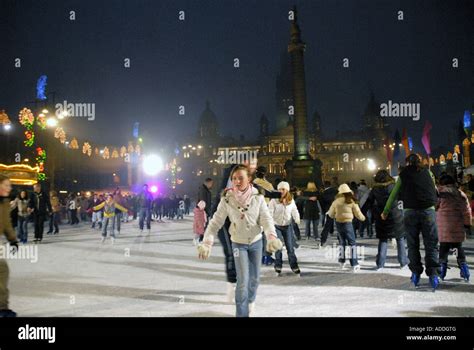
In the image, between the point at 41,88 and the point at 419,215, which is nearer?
the point at 419,215

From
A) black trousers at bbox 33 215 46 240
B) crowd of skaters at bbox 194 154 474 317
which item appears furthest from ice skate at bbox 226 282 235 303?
black trousers at bbox 33 215 46 240

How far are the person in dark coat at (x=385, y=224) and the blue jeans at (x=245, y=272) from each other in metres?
3.74

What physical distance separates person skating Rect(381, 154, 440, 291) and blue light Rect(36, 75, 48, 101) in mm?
29678

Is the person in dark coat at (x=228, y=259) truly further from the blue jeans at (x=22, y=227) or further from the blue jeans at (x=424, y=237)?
the blue jeans at (x=22, y=227)

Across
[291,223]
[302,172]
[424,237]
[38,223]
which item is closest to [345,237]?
[291,223]

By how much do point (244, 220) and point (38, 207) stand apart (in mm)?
9839

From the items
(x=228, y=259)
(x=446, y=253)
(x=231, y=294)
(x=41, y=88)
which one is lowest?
(x=231, y=294)

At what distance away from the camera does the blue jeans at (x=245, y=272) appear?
4.04 m

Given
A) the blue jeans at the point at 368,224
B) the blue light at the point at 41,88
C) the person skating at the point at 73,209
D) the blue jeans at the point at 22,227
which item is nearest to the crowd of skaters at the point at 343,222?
the blue jeans at the point at 368,224

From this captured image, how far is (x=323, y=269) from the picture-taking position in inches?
295

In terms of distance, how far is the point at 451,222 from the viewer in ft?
20.7

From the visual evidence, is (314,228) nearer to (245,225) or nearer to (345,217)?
(345,217)

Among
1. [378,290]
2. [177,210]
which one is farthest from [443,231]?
[177,210]
